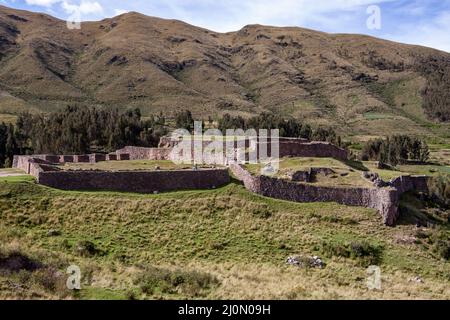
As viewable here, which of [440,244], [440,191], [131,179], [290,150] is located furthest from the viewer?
[440,191]

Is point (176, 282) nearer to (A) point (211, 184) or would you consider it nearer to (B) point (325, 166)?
(A) point (211, 184)

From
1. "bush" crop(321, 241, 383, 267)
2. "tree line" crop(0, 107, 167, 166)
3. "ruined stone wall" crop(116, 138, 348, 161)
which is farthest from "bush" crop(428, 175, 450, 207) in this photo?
"tree line" crop(0, 107, 167, 166)

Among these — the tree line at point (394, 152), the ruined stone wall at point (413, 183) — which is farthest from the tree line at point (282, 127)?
the ruined stone wall at point (413, 183)

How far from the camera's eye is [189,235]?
29328 mm

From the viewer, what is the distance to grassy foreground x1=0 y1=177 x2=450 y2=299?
21906 mm

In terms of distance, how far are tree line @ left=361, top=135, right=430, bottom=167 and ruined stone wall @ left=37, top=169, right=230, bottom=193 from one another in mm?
53932

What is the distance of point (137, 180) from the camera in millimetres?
33500

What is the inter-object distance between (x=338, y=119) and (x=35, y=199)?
148980 millimetres

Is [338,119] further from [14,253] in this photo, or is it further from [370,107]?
[14,253]

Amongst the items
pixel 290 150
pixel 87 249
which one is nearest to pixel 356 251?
pixel 87 249

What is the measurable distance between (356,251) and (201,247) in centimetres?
944

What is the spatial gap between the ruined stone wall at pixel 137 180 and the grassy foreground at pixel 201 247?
3.94 ft

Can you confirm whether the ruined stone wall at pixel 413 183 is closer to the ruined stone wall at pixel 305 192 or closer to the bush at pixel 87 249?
the ruined stone wall at pixel 305 192

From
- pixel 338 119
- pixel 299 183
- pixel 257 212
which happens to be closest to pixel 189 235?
pixel 257 212
